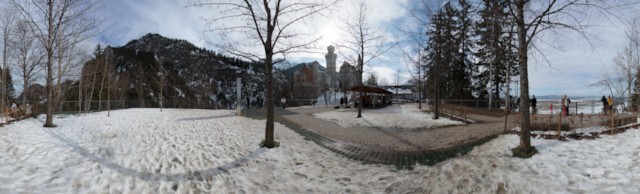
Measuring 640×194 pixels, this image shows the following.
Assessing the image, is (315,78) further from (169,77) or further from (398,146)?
(398,146)

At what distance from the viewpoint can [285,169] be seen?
7.13 meters

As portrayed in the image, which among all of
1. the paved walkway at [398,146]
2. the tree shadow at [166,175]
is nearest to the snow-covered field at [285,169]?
the tree shadow at [166,175]

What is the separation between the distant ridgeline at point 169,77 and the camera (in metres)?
42.3

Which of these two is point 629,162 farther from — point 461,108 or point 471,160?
point 461,108

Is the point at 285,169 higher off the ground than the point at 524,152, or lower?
lower

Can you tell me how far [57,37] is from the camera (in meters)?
12.8

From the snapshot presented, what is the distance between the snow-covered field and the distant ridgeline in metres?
30.6

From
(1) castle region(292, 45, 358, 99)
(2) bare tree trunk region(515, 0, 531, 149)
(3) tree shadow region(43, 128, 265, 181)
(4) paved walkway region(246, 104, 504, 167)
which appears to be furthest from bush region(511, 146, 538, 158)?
(1) castle region(292, 45, 358, 99)

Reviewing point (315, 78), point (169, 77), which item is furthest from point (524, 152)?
point (315, 78)

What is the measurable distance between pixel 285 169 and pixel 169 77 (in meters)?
69.9

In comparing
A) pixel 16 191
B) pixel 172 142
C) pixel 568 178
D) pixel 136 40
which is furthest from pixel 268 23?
pixel 136 40

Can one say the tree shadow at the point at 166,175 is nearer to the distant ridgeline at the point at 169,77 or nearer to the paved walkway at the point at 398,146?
the paved walkway at the point at 398,146

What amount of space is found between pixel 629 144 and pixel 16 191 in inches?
476

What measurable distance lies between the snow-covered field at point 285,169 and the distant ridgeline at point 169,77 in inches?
1205
